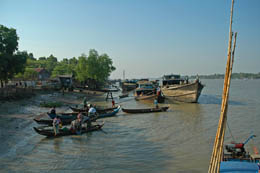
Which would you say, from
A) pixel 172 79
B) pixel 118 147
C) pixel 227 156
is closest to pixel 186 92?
pixel 172 79

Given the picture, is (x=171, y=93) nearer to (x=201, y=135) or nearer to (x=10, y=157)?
(x=201, y=135)

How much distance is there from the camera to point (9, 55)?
3030cm

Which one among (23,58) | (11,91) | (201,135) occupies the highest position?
(23,58)

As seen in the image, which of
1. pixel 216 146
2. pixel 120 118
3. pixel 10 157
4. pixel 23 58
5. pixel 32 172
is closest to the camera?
pixel 216 146

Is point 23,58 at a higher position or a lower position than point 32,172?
higher

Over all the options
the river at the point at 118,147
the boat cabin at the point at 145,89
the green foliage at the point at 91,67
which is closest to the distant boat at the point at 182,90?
the boat cabin at the point at 145,89

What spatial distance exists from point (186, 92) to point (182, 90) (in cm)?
76

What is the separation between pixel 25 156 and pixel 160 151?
749 cm

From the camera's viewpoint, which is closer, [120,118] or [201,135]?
[201,135]

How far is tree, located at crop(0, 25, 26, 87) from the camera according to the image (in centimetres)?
2978

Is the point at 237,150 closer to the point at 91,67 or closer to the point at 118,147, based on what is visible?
the point at 118,147

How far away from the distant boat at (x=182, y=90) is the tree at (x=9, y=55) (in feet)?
84.1

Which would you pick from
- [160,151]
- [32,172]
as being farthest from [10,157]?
[160,151]

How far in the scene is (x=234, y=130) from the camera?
17188mm
